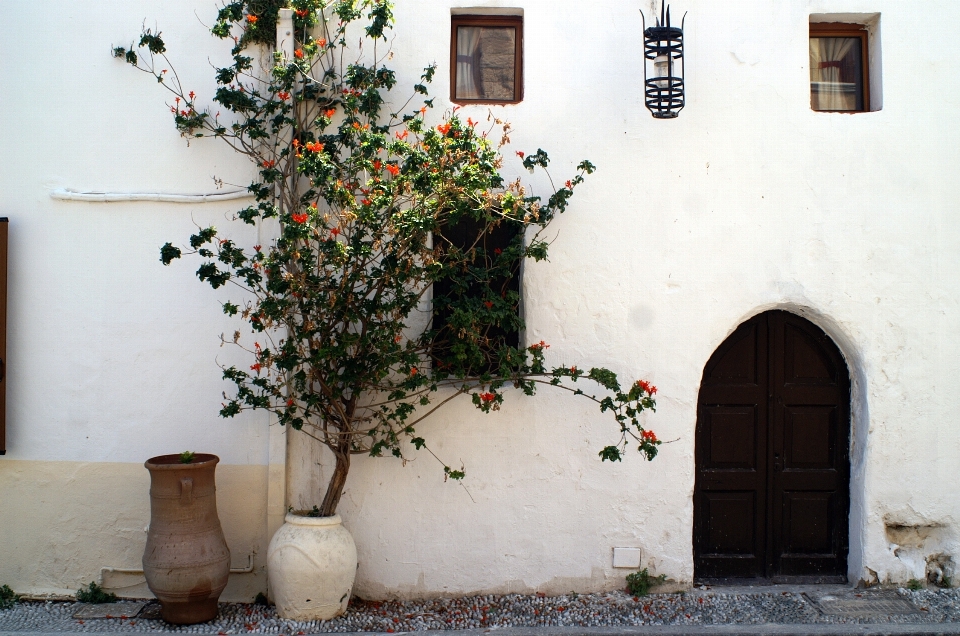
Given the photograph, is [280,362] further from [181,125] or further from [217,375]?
[181,125]

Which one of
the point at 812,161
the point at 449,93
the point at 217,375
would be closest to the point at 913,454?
the point at 812,161

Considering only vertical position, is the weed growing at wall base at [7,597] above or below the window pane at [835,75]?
below

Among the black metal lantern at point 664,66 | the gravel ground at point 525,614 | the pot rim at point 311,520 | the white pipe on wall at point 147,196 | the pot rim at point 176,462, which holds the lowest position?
the gravel ground at point 525,614

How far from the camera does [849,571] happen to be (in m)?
5.54

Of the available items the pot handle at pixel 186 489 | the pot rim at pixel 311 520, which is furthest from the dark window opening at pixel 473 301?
the pot handle at pixel 186 489

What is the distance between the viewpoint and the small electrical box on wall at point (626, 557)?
5.32 meters

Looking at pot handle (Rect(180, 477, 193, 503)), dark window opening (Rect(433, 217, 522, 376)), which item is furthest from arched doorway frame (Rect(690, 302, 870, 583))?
pot handle (Rect(180, 477, 193, 503))

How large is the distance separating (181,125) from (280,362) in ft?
5.69

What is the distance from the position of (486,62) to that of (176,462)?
3308mm

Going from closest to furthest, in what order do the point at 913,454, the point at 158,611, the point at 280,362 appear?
the point at 280,362 < the point at 158,611 < the point at 913,454

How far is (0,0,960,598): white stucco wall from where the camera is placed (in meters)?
5.32

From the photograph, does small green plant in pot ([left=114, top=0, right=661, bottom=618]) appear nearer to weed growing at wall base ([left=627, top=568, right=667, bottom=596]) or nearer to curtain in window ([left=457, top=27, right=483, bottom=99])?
curtain in window ([left=457, top=27, right=483, bottom=99])

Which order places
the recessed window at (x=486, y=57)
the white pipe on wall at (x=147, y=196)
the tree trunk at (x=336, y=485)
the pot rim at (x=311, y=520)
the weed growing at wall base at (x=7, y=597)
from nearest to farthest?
the pot rim at (x=311, y=520) < the tree trunk at (x=336, y=485) < the weed growing at wall base at (x=7, y=597) < the white pipe on wall at (x=147, y=196) < the recessed window at (x=486, y=57)

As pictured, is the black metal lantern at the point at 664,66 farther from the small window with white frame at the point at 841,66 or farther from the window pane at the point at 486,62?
the small window with white frame at the point at 841,66
